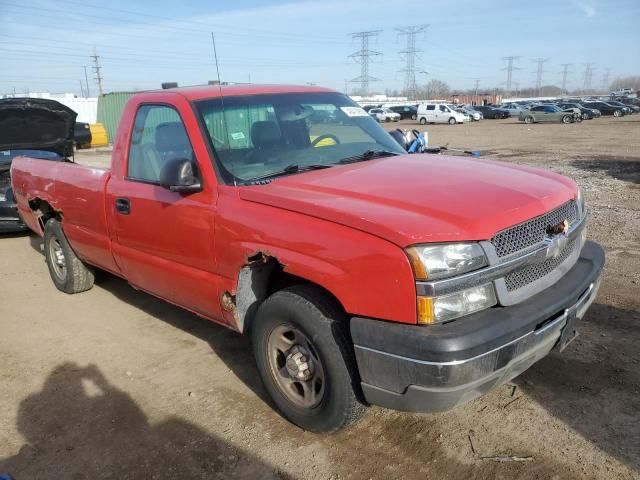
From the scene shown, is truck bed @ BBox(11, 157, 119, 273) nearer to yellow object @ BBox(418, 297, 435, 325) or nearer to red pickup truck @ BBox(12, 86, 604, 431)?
red pickup truck @ BBox(12, 86, 604, 431)

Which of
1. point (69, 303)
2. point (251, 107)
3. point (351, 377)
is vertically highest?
Result: point (251, 107)

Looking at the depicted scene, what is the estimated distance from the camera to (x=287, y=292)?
9.82ft

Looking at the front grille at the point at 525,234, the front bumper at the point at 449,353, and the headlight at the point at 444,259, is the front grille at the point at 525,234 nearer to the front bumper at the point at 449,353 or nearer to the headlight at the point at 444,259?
the headlight at the point at 444,259

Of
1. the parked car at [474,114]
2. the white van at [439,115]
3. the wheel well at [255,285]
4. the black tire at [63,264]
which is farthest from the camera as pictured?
the parked car at [474,114]

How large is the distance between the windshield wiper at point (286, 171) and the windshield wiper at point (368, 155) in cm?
22

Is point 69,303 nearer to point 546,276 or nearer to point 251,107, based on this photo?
point 251,107

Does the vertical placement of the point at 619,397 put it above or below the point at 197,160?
below

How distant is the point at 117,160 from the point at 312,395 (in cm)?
246

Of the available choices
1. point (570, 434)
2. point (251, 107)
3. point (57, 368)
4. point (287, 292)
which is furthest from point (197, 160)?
point (570, 434)

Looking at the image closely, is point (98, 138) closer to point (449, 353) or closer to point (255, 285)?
point (255, 285)

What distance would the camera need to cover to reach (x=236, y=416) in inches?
133

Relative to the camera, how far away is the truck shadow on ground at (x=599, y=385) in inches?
118

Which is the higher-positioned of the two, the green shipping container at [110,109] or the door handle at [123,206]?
the door handle at [123,206]

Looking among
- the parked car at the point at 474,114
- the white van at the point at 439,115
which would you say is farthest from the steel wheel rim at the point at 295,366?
the parked car at the point at 474,114
